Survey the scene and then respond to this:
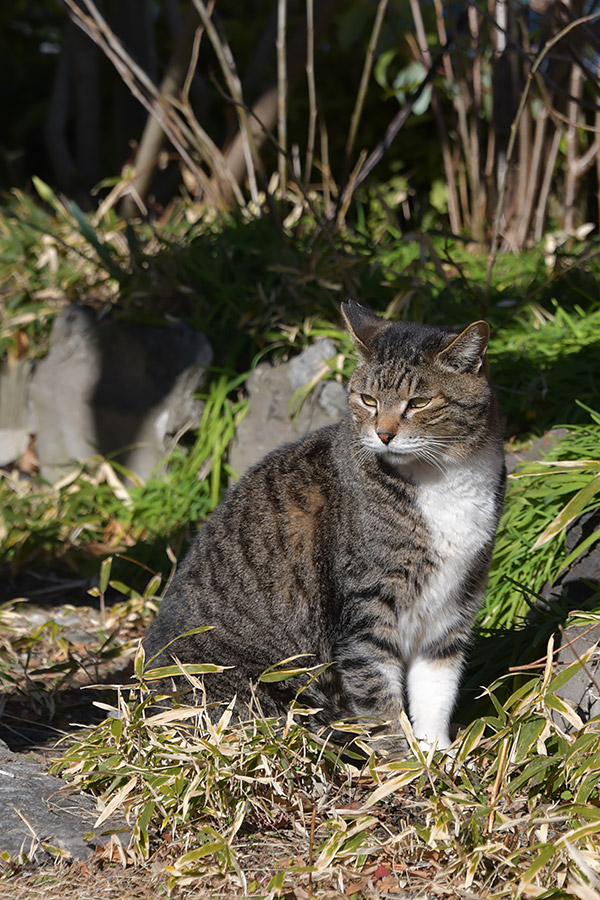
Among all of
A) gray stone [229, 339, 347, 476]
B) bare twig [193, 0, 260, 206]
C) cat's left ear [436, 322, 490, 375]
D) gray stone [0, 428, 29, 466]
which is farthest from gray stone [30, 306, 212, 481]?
cat's left ear [436, 322, 490, 375]

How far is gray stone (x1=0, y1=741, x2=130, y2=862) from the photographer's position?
2150 millimetres

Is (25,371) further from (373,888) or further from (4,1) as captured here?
(4,1)

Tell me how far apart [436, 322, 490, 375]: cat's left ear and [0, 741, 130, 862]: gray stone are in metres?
1.48

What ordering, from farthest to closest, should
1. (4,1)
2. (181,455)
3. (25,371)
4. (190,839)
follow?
1. (4,1)
2. (25,371)
3. (181,455)
4. (190,839)

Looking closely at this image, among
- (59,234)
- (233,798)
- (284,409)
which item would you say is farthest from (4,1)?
(233,798)

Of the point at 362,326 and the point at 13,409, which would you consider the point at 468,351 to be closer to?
the point at 362,326

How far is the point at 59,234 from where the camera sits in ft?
19.4

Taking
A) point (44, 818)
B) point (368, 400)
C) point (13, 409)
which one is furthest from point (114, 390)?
point (44, 818)

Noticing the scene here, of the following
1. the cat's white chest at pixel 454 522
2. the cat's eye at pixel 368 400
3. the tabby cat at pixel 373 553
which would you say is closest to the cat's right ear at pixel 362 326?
the tabby cat at pixel 373 553

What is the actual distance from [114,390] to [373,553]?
2.72 metres

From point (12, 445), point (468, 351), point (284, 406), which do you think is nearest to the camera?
point (468, 351)

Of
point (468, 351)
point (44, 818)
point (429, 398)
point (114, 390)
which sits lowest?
point (44, 818)

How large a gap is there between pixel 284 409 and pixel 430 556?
191 centimetres

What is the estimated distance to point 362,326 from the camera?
274cm
